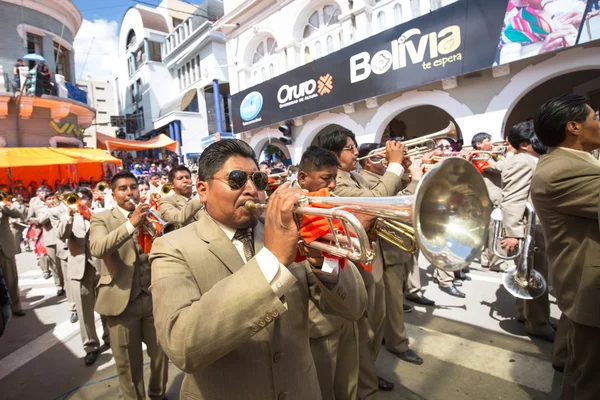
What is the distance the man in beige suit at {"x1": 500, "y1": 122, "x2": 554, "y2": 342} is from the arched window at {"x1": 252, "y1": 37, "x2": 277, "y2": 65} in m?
13.1

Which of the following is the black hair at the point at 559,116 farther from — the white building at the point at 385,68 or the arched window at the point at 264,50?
the arched window at the point at 264,50

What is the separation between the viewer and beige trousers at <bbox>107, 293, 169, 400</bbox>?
295 cm

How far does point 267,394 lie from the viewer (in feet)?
4.63

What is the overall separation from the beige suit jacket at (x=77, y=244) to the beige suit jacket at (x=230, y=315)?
370cm

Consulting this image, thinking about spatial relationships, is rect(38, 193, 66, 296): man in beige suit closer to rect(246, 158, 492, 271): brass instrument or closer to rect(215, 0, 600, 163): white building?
rect(246, 158, 492, 271): brass instrument

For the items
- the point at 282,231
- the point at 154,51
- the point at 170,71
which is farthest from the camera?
the point at 154,51

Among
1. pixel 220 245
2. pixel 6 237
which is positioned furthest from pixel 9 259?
pixel 220 245

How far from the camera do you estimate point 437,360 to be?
136 inches

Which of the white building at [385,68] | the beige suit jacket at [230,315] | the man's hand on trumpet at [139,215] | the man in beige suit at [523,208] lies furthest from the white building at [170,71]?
the beige suit jacket at [230,315]

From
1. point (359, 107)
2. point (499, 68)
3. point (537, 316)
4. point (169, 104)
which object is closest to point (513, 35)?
point (499, 68)

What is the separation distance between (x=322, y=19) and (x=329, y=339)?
12952mm

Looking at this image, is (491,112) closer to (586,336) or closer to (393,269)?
(393,269)

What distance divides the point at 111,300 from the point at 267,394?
7.32 feet

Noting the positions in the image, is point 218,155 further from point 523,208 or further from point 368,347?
point 523,208
